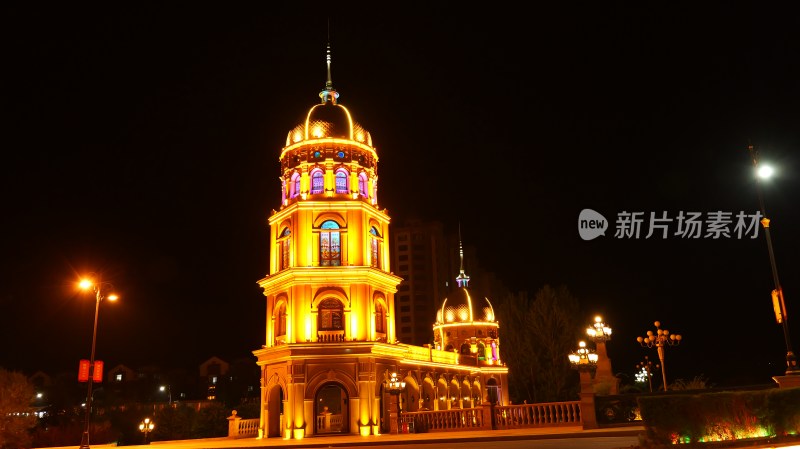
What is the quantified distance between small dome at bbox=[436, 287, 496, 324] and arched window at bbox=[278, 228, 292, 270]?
33679mm

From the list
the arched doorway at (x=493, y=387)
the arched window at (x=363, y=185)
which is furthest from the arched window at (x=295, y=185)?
the arched doorway at (x=493, y=387)

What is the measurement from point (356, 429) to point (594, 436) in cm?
1626

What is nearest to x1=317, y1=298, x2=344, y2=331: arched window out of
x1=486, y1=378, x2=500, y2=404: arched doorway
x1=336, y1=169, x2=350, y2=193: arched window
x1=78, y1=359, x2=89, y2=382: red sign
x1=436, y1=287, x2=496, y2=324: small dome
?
x1=336, y1=169, x2=350, y2=193: arched window

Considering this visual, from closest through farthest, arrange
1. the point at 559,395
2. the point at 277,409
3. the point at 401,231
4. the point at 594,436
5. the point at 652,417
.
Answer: the point at 652,417 → the point at 594,436 → the point at 277,409 → the point at 559,395 → the point at 401,231

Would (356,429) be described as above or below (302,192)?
below

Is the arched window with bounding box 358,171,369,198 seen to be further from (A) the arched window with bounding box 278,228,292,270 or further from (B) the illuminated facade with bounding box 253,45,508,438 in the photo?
(A) the arched window with bounding box 278,228,292,270

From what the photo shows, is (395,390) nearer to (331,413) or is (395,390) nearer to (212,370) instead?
(331,413)

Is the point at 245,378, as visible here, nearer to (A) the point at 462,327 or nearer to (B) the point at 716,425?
(A) the point at 462,327

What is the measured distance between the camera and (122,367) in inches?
3590

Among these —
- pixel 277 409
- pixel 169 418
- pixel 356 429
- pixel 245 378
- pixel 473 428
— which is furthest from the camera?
pixel 245 378

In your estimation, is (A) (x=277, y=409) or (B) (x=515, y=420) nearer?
(B) (x=515, y=420)

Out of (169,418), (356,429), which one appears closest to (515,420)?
(356,429)

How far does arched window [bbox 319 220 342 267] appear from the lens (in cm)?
3841

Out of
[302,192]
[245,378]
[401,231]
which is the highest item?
[401,231]
